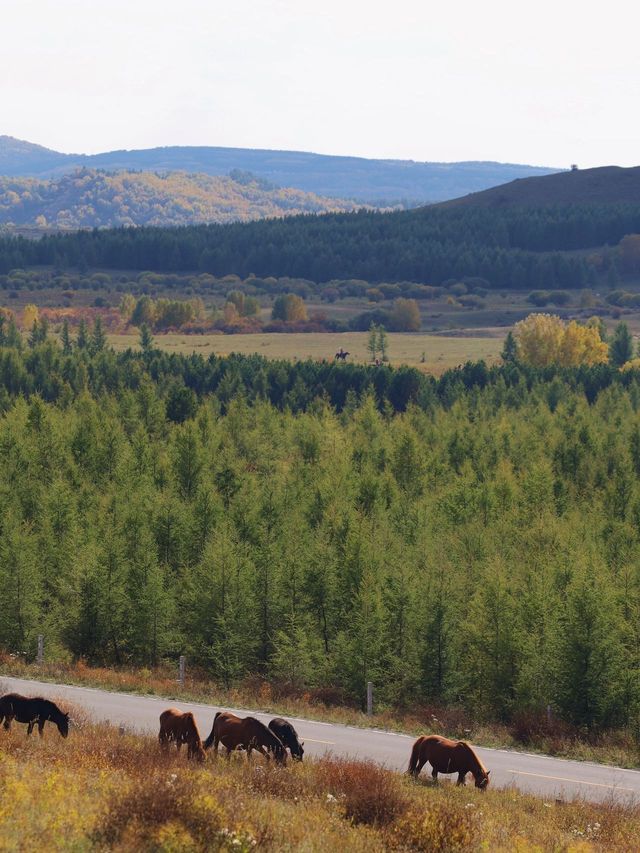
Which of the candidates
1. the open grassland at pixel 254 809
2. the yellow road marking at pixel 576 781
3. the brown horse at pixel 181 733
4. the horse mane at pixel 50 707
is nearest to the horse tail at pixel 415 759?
the open grassland at pixel 254 809

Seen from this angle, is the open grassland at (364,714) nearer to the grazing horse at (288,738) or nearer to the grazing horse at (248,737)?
the grazing horse at (288,738)

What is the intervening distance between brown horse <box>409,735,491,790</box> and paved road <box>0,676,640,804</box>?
142cm

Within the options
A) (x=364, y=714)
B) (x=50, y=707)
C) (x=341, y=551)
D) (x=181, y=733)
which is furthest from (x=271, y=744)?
(x=341, y=551)

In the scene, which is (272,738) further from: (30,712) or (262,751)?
(30,712)

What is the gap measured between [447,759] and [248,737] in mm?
4271

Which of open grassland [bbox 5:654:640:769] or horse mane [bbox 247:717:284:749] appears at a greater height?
horse mane [bbox 247:717:284:749]

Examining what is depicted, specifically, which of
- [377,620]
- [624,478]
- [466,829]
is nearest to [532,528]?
[624,478]

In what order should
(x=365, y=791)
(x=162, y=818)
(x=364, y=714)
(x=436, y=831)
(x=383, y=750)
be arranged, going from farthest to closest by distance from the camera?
(x=364, y=714) → (x=383, y=750) → (x=365, y=791) → (x=436, y=831) → (x=162, y=818)

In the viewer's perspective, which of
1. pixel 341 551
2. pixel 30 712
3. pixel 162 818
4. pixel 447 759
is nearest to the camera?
pixel 162 818

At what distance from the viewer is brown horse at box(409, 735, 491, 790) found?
1046 inches

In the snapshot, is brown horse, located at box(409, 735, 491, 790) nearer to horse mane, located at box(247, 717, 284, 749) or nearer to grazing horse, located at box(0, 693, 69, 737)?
horse mane, located at box(247, 717, 284, 749)

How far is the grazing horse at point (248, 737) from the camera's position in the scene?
2669cm

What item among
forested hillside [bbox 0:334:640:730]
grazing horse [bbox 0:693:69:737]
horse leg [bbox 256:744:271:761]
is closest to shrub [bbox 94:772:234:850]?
horse leg [bbox 256:744:271:761]

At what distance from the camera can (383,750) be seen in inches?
1264
